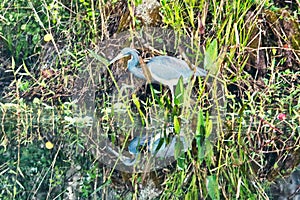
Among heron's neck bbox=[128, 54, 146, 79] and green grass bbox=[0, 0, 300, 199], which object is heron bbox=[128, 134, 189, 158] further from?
heron's neck bbox=[128, 54, 146, 79]

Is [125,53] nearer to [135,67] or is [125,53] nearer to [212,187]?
[135,67]

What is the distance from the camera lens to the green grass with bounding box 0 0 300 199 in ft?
4.65

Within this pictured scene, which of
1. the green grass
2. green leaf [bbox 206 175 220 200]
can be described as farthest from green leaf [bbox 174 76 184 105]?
green leaf [bbox 206 175 220 200]

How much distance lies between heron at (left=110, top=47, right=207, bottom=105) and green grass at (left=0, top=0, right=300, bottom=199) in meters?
0.04

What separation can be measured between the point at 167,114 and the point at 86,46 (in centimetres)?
47

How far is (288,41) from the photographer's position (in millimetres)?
1812

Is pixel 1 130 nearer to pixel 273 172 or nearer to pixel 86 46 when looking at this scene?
pixel 86 46

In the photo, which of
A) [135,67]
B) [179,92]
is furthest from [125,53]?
[179,92]

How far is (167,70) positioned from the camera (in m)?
1.53

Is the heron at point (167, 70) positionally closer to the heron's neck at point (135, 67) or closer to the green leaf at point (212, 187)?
the heron's neck at point (135, 67)

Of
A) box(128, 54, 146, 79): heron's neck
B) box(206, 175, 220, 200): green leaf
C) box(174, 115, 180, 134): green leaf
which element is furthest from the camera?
box(128, 54, 146, 79): heron's neck

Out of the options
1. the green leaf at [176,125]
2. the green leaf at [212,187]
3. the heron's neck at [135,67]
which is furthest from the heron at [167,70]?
the green leaf at [212,187]

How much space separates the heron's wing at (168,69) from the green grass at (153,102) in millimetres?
52

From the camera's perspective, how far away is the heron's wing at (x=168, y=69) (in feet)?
5.02
